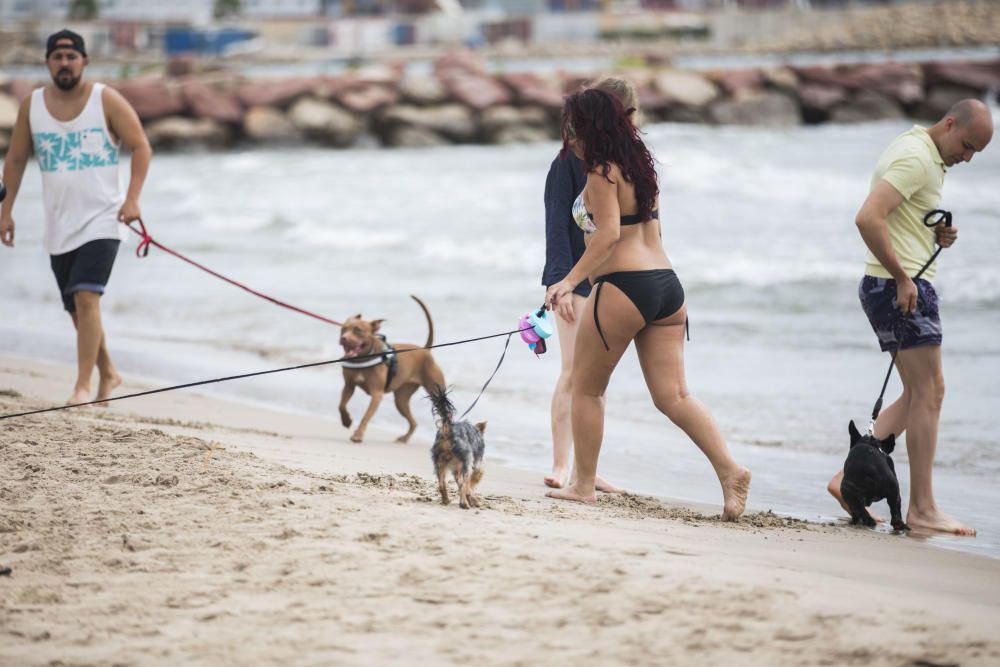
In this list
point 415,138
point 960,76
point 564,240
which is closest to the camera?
point 564,240

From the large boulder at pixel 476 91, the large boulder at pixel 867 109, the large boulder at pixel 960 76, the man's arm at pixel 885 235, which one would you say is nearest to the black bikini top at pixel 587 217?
the man's arm at pixel 885 235

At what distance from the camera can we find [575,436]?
16.1 ft

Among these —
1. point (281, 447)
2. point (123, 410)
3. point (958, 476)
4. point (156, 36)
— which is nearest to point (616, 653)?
point (281, 447)

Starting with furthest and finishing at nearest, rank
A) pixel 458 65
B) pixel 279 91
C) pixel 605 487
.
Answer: pixel 458 65
pixel 279 91
pixel 605 487

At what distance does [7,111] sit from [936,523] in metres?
29.9

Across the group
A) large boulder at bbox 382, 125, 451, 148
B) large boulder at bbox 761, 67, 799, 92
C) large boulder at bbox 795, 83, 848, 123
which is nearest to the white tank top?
large boulder at bbox 382, 125, 451, 148

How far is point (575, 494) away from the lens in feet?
16.4

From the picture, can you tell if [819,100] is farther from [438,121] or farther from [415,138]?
[415,138]

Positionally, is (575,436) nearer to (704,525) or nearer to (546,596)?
(704,525)

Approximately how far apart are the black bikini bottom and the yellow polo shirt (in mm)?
1026

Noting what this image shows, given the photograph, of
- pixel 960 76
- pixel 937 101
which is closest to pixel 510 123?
pixel 937 101

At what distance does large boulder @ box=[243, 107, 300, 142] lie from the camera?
103 feet

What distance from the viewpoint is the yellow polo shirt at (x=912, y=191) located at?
4.82 metres

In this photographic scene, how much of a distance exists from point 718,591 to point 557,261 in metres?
2.31
